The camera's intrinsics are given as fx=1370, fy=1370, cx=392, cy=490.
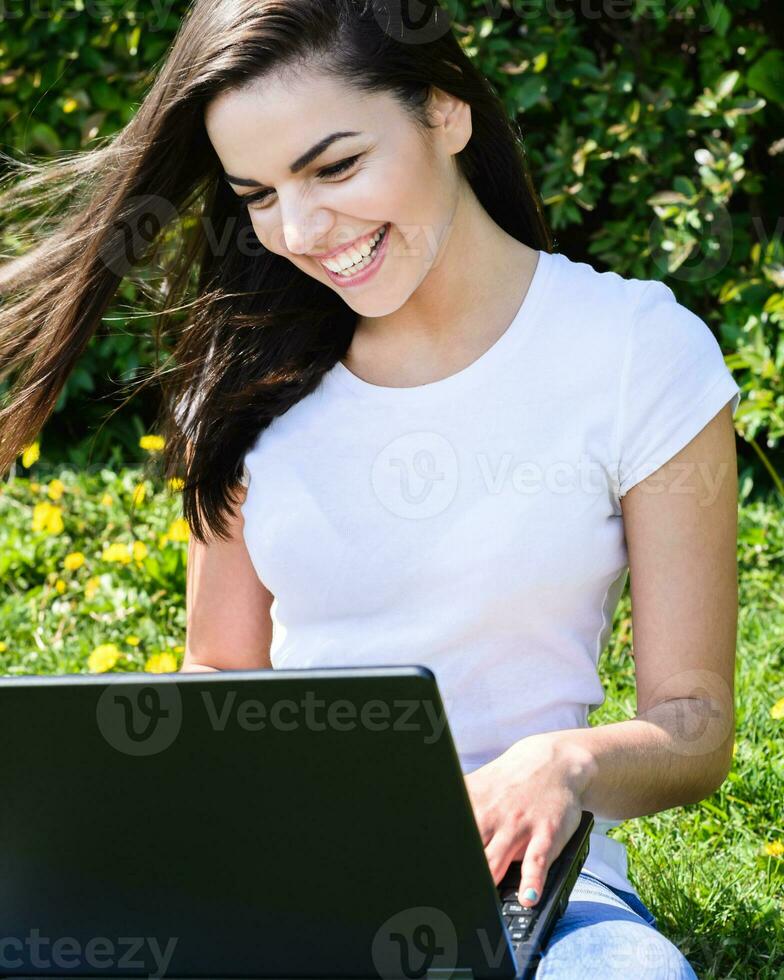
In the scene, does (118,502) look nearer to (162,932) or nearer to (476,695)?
(476,695)

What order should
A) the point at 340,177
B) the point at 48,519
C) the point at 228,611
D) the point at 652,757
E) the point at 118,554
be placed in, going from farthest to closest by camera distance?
the point at 48,519 → the point at 118,554 → the point at 228,611 → the point at 340,177 → the point at 652,757

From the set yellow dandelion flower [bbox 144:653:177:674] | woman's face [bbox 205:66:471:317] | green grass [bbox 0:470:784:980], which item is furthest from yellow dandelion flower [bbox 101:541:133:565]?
woman's face [bbox 205:66:471:317]

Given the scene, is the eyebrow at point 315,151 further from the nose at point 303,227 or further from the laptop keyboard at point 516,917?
the laptop keyboard at point 516,917

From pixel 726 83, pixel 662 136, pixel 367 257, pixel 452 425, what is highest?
pixel 367 257

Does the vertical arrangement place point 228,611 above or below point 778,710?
above

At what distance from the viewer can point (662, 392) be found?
1.68 meters

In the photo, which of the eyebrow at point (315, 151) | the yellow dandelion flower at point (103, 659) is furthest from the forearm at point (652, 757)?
the yellow dandelion flower at point (103, 659)

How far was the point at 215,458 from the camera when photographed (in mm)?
1927

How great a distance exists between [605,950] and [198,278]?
118 centimetres

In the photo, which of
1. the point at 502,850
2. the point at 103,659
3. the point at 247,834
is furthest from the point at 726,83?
the point at 247,834

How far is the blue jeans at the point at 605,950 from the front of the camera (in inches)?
53.0

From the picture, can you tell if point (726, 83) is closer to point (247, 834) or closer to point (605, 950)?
point (605, 950)

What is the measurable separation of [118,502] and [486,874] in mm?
2619

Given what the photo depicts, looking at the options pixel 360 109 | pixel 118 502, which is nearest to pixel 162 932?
pixel 360 109
